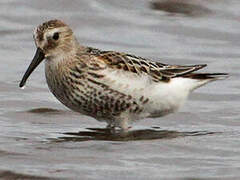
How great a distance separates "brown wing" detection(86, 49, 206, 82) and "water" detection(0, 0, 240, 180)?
567mm

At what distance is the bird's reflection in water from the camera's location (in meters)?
9.45

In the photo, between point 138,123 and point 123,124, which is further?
point 138,123

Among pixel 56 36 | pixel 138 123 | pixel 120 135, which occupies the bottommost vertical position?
pixel 138 123

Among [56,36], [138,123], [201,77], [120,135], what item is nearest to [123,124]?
[120,135]

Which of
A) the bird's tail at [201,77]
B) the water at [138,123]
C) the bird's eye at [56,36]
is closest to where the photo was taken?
the water at [138,123]

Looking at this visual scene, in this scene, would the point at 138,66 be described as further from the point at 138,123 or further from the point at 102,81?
the point at 138,123

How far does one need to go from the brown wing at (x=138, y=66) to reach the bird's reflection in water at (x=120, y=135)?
0.62m

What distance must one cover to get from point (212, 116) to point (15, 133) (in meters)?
2.37

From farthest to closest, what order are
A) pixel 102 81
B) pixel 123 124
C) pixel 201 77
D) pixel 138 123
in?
1. pixel 138 123
2. pixel 201 77
3. pixel 123 124
4. pixel 102 81

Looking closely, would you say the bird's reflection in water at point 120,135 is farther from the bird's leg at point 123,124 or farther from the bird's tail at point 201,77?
the bird's tail at point 201,77

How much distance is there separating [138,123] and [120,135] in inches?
34.4

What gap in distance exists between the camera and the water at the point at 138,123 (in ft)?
26.6

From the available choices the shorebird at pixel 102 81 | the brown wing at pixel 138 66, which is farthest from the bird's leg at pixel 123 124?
the brown wing at pixel 138 66

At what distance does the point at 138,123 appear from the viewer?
1053cm
